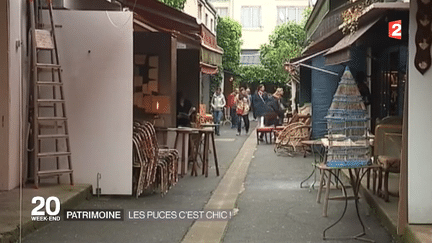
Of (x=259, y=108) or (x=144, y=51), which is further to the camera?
(x=259, y=108)

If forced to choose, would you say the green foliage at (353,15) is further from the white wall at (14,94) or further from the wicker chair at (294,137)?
the white wall at (14,94)

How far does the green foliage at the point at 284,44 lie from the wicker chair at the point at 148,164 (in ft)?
82.4

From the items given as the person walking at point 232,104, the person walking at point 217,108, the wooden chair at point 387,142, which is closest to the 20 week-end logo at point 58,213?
the wooden chair at point 387,142

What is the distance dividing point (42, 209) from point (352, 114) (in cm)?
378

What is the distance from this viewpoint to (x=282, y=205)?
9.91 meters

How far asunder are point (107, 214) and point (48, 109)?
2.06 meters

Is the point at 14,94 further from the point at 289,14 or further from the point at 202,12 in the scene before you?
the point at 289,14

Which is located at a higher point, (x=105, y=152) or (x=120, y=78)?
(x=120, y=78)

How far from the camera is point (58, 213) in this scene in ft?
27.8

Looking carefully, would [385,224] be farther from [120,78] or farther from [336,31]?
[336,31]

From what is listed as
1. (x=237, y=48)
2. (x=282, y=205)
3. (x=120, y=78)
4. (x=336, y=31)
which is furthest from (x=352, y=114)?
(x=237, y=48)

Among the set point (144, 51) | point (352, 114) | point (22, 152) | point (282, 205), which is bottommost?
point (282, 205)

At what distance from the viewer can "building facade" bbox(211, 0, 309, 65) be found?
3672cm

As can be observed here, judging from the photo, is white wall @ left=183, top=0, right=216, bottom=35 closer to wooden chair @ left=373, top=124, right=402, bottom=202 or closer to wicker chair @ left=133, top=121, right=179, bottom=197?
wicker chair @ left=133, top=121, right=179, bottom=197
